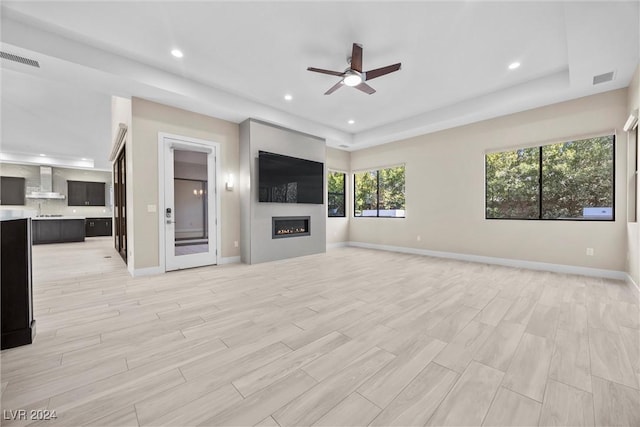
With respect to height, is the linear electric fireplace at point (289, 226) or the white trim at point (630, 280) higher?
the linear electric fireplace at point (289, 226)

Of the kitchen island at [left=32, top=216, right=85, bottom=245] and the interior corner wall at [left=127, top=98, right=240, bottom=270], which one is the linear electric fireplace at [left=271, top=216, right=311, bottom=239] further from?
the kitchen island at [left=32, top=216, right=85, bottom=245]

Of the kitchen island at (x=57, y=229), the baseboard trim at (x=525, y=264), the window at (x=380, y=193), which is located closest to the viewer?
the baseboard trim at (x=525, y=264)

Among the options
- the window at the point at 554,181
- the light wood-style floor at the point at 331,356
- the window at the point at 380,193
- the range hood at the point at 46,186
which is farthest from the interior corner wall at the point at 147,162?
the range hood at the point at 46,186

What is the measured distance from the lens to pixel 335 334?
7.12 ft

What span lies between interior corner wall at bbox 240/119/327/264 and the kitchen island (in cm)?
741

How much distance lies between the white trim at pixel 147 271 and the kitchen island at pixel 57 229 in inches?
267

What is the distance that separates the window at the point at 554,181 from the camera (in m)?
4.11

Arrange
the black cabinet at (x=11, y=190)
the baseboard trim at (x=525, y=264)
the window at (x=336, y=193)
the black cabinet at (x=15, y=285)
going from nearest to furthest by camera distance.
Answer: the black cabinet at (x=15, y=285) → the baseboard trim at (x=525, y=264) → the window at (x=336, y=193) → the black cabinet at (x=11, y=190)

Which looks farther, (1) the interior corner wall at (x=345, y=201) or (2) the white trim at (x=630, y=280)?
(1) the interior corner wall at (x=345, y=201)

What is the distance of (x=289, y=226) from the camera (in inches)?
234

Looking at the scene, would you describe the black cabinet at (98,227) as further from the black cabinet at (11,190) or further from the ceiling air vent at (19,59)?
the ceiling air vent at (19,59)

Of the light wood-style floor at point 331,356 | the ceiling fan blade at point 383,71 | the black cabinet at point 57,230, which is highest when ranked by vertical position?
the ceiling fan blade at point 383,71

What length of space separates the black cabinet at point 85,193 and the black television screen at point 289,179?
9.50 metres

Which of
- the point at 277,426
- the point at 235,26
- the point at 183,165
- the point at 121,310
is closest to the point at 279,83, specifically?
the point at 235,26
